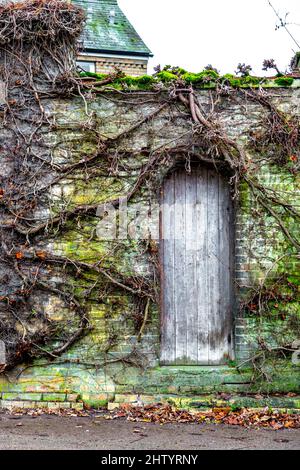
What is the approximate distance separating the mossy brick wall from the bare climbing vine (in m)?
0.05

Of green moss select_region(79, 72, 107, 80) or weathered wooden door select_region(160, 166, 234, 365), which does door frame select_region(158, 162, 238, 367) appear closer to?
weathered wooden door select_region(160, 166, 234, 365)

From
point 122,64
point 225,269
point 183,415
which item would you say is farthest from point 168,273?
point 122,64

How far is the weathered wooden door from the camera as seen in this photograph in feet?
27.0

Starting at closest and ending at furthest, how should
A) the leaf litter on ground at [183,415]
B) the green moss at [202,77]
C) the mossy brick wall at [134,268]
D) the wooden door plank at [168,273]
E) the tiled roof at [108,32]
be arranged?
the leaf litter on ground at [183,415] → the mossy brick wall at [134,268] → the green moss at [202,77] → the wooden door plank at [168,273] → the tiled roof at [108,32]

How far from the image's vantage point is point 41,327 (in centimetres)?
795

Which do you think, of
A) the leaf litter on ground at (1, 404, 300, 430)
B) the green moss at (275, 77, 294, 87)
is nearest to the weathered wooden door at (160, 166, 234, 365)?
the leaf litter on ground at (1, 404, 300, 430)

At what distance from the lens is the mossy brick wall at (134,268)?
792 centimetres

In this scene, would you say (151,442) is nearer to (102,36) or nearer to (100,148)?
(100,148)

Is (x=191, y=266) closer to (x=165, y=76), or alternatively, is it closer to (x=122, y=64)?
(x=165, y=76)

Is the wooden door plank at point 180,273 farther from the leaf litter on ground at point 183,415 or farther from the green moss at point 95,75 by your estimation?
the green moss at point 95,75

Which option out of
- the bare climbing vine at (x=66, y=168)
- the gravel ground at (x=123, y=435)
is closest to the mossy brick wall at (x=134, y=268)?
the bare climbing vine at (x=66, y=168)

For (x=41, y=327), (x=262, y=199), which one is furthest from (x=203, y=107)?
(x=41, y=327)

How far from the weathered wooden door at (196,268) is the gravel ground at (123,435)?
4.24 ft

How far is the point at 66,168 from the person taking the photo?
8039 millimetres
